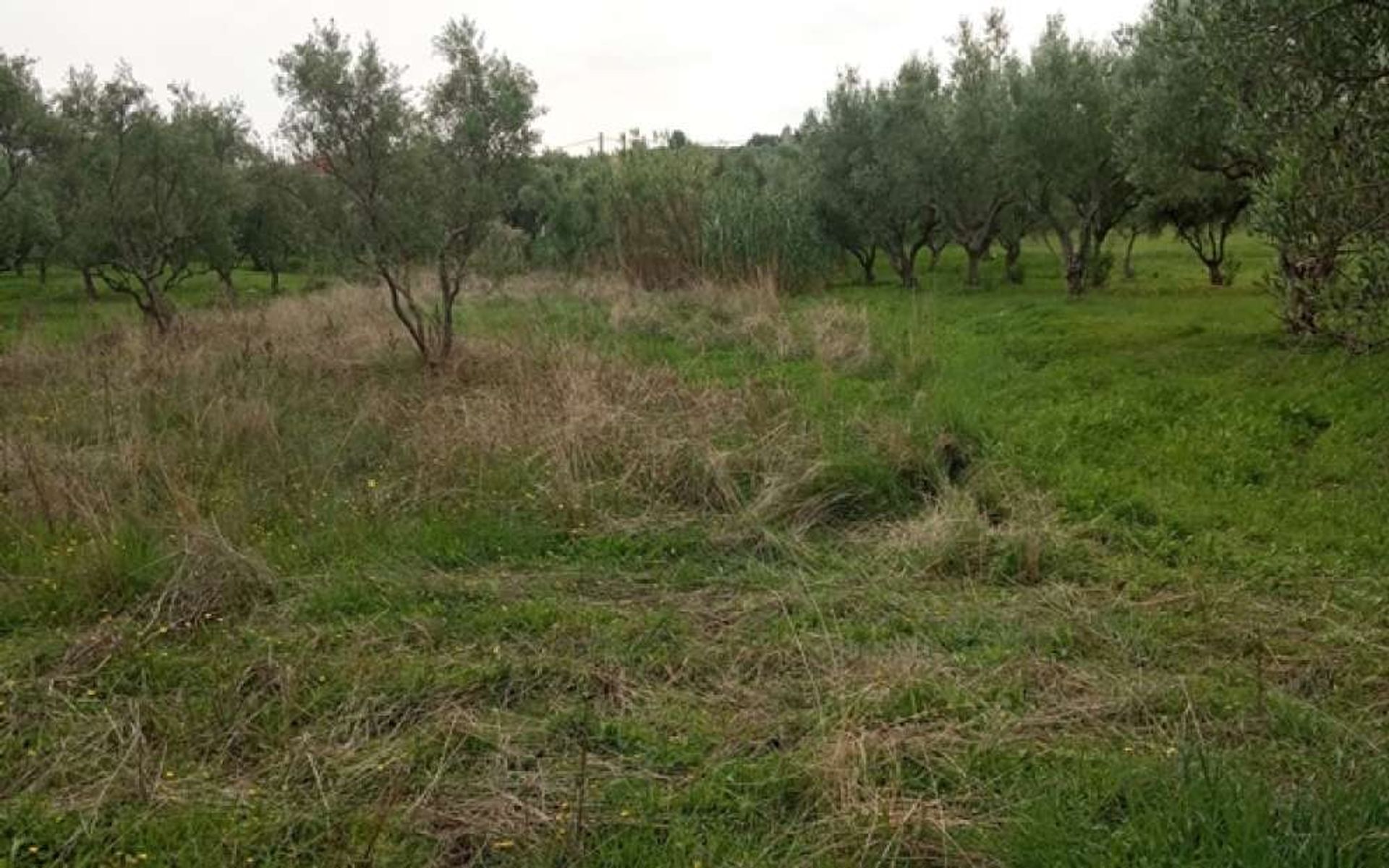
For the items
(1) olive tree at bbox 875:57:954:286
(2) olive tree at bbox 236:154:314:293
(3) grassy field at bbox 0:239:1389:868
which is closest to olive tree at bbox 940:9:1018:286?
(1) olive tree at bbox 875:57:954:286

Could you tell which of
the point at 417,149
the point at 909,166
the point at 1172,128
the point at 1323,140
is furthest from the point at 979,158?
the point at 1323,140

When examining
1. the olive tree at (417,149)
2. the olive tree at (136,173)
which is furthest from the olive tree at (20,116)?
the olive tree at (417,149)

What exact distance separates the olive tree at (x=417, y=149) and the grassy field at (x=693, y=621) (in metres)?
2.80

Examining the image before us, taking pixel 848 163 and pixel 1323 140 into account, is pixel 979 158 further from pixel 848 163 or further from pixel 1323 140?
pixel 1323 140

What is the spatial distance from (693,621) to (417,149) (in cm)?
986

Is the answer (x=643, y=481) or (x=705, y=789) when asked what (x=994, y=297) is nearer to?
(x=643, y=481)

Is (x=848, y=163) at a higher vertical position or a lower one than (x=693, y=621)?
higher

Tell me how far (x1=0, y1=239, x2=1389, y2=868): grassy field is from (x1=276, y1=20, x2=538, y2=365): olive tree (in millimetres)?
2797

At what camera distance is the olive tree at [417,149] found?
41.5ft

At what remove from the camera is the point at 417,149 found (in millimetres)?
13312

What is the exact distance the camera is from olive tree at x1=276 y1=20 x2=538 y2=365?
1266 centimetres

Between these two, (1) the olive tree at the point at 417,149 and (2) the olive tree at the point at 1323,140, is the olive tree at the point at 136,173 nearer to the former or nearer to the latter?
(1) the olive tree at the point at 417,149

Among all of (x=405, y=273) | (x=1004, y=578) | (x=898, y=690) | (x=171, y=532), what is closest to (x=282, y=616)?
(x=171, y=532)

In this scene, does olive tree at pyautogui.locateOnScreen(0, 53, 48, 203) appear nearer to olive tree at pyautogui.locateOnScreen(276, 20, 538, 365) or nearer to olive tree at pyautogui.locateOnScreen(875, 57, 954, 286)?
olive tree at pyautogui.locateOnScreen(276, 20, 538, 365)
